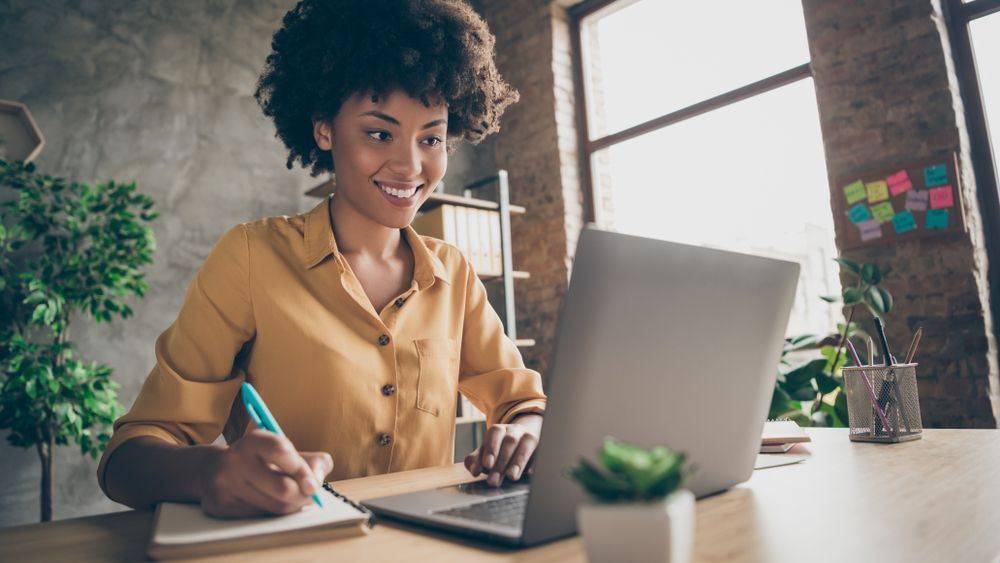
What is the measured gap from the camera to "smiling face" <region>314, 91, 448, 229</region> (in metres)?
1.21

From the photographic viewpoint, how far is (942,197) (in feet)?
8.71

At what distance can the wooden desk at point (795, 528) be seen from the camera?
527mm

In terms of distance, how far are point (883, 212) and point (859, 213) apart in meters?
0.10

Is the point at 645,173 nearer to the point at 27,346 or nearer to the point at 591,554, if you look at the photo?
the point at 27,346

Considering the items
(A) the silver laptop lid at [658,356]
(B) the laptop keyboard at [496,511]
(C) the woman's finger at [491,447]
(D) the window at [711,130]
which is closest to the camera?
(A) the silver laptop lid at [658,356]

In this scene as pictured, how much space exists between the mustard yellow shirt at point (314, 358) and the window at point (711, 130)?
2184 mm

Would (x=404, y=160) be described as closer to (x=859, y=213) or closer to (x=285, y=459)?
(x=285, y=459)

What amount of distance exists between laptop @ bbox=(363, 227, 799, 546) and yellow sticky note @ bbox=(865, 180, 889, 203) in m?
2.45

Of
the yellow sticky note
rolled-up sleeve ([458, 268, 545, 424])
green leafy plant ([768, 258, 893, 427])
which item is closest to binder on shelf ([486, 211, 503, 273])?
green leafy plant ([768, 258, 893, 427])

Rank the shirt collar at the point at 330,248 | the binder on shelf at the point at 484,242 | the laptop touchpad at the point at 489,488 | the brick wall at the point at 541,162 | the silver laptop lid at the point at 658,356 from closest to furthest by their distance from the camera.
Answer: the silver laptop lid at the point at 658,356 → the laptop touchpad at the point at 489,488 → the shirt collar at the point at 330,248 → the binder on shelf at the point at 484,242 → the brick wall at the point at 541,162

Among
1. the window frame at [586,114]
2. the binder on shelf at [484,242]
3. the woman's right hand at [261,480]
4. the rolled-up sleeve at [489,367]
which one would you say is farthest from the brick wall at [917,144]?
the woman's right hand at [261,480]

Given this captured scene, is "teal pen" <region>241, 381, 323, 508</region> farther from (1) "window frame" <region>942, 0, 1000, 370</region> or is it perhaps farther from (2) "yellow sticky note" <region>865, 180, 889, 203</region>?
(1) "window frame" <region>942, 0, 1000, 370</region>

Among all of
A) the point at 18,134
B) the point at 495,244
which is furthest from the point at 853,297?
the point at 18,134

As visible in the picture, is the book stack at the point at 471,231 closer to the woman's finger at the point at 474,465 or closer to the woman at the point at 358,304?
the woman at the point at 358,304
